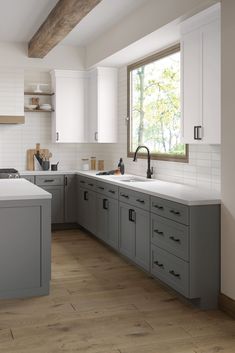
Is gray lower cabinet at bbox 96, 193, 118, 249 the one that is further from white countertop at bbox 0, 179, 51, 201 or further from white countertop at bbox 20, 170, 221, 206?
white countertop at bbox 0, 179, 51, 201

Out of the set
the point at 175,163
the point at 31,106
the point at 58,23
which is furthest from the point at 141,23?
the point at 31,106

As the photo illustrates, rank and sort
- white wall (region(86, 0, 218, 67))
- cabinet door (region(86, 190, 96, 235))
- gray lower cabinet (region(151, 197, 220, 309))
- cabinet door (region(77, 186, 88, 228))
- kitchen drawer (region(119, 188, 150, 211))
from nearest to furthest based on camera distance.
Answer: gray lower cabinet (region(151, 197, 220, 309))
white wall (region(86, 0, 218, 67))
kitchen drawer (region(119, 188, 150, 211))
cabinet door (region(86, 190, 96, 235))
cabinet door (region(77, 186, 88, 228))

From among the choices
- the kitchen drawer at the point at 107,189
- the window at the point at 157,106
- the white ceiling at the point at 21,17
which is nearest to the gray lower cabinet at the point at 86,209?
the kitchen drawer at the point at 107,189

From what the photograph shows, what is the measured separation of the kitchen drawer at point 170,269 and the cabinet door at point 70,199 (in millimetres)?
2921

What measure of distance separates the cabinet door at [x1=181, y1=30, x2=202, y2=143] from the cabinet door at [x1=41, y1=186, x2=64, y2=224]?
3056 mm

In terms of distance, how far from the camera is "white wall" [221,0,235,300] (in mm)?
3867

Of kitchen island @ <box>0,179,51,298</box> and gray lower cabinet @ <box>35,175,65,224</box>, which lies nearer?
kitchen island @ <box>0,179,51,298</box>

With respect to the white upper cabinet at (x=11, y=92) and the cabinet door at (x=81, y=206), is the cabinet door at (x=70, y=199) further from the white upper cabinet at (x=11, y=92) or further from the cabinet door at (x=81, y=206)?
the white upper cabinet at (x=11, y=92)

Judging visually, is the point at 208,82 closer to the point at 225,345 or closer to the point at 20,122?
the point at 225,345

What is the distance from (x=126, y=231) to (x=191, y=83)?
1767 mm

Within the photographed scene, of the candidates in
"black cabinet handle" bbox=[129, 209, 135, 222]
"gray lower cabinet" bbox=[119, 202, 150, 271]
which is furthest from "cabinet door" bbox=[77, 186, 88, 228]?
"black cabinet handle" bbox=[129, 209, 135, 222]

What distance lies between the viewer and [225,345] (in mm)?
3410

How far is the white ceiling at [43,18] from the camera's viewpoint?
534cm

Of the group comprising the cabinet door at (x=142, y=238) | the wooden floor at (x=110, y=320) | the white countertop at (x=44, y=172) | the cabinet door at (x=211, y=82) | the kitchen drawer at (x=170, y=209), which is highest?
the cabinet door at (x=211, y=82)
